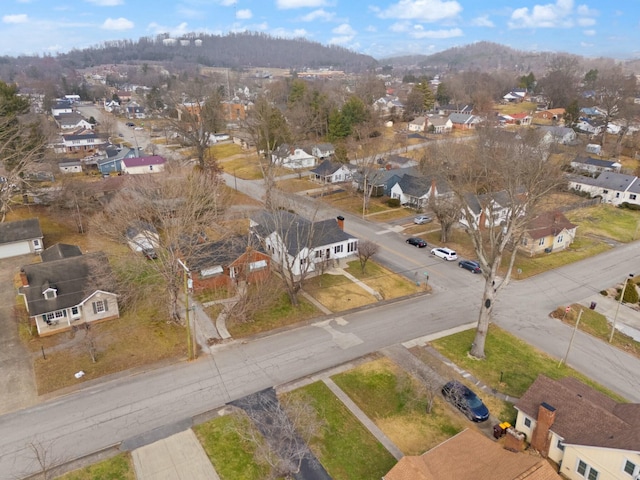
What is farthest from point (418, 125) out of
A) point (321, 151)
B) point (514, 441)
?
point (514, 441)

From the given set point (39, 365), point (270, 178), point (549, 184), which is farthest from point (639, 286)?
point (39, 365)

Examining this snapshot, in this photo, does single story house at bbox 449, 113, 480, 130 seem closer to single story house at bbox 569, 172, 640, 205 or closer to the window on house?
single story house at bbox 569, 172, 640, 205

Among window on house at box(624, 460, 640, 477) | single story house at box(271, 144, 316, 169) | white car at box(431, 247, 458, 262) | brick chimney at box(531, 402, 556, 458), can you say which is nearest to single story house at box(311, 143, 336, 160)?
single story house at box(271, 144, 316, 169)

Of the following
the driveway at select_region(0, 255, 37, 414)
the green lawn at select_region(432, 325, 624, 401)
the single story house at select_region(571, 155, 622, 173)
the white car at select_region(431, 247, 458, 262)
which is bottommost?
the green lawn at select_region(432, 325, 624, 401)

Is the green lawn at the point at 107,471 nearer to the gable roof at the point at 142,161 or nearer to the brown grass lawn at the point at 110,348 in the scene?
the brown grass lawn at the point at 110,348

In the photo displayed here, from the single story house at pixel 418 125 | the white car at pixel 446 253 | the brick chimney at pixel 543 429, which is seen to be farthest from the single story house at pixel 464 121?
the brick chimney at pixel 543 429

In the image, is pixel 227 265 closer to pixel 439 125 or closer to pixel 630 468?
pixel 630 468

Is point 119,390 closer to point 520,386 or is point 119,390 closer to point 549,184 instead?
point 520,386
